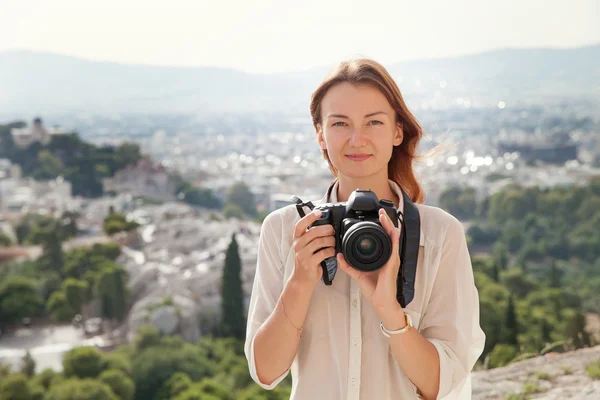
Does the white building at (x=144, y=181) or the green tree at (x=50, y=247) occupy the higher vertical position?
the white building at (x=144, y=181)

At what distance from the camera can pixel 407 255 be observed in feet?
2.45

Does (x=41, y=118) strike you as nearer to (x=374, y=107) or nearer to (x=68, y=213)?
(x=68, y=213)

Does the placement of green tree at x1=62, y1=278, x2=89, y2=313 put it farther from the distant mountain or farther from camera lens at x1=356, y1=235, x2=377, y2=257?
camera lens at x1=356, y1=235, x2=377, y2=257

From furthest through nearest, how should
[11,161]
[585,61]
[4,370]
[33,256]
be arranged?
[11,161]
[585,61]
[33,256]
[4,370]

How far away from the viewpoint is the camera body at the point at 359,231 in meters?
0.69

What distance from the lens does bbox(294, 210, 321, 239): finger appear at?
2.41ft

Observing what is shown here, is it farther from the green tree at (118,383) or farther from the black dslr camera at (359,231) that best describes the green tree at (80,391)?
the black dslr camera at (359,231)

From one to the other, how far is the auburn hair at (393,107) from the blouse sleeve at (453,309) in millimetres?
121

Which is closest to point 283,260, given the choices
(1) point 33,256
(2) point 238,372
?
(2) point 238,372

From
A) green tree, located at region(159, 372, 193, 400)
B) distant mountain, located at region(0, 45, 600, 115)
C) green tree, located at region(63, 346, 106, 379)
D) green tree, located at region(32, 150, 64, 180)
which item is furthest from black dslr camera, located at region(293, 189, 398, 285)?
green tree, located at region(32, 150, 64, 180)

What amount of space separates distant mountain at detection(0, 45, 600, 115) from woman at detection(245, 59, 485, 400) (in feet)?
54.2

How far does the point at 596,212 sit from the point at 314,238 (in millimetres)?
22490

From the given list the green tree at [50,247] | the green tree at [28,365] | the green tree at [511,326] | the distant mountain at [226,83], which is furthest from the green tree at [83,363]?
the distant mountain at [226,83]

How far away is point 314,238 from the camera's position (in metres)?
0.74
